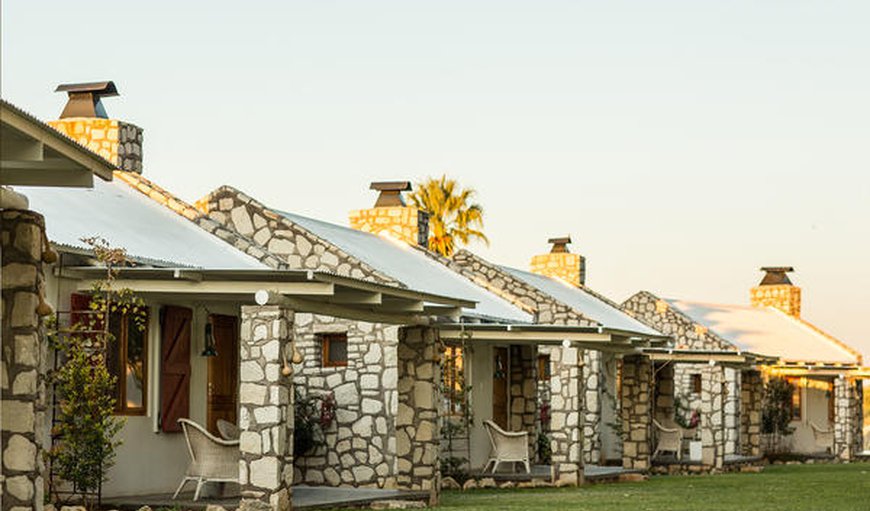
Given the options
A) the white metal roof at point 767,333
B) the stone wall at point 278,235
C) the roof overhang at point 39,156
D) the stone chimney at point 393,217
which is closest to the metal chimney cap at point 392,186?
the stone chimney at point 393,217

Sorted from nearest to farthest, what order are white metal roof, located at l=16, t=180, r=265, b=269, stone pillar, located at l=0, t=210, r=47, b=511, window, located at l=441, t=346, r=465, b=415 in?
stone pillar, located at l=0, t=210, r=47, b=511 → white metal roof, located at l=16, t=180, r=265, b=269 → window, located at l=441, t=346, r=465, b=415

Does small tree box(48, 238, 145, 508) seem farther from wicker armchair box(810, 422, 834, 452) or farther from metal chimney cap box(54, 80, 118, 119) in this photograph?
wicker armchair box(810, 422, 834, 452)

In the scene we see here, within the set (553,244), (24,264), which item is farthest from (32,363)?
(553,244)

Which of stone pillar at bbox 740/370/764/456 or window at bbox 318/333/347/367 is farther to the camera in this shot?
stone pillar at bbox 740/370/764/456

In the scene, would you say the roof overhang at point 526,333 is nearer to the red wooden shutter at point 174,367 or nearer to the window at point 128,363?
the red wooden shutter at point 174,367

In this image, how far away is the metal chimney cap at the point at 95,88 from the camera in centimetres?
2197

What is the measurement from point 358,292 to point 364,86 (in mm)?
12217

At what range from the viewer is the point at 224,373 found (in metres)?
20.3

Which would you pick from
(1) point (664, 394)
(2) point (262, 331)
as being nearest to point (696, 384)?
(1) point (664, 394)

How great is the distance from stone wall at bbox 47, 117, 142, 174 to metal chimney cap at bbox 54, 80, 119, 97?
1.61 feet

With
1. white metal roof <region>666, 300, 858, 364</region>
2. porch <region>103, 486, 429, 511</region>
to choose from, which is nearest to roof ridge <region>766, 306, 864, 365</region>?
white metal roof <region>666, 300, 858, 364</region>

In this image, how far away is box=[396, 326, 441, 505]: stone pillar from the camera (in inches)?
803

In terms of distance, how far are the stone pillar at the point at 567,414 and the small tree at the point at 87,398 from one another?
9.64m

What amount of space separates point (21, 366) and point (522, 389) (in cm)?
1946
